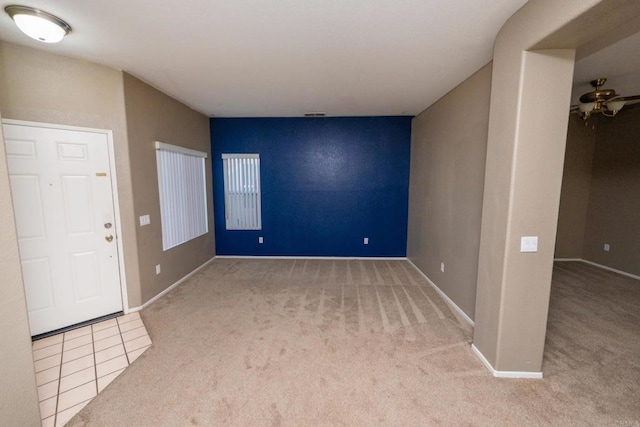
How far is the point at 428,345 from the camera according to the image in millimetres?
2443

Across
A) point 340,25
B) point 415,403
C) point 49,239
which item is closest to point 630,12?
point 340,25

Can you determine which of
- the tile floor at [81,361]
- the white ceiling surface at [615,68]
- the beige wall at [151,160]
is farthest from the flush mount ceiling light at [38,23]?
the white ceiling surface at [615,68]

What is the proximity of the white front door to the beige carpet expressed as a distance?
26.6 inches

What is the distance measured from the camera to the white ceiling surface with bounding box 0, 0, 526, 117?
174 centimetres

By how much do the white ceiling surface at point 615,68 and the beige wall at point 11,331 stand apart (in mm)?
4251

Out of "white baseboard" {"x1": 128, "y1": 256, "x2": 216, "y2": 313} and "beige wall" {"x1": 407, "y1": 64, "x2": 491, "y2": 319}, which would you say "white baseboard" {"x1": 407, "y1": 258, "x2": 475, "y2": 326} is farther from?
"white baseboard" {"x1": 128, "y1": 256, "x2": 216, "y2": 313}

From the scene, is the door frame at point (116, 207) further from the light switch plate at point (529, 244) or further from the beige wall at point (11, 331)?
the light switch plate at point (529, 244)

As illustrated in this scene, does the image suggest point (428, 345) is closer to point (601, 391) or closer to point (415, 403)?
point (415, 403)

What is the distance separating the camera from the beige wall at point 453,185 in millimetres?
2672

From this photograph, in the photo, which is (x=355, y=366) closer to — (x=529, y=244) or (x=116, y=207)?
(x=529, y=244)

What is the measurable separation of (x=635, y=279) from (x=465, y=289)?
11.2ft

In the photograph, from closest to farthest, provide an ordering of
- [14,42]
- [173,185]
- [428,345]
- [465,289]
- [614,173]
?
[14,42] → [428,345] → [465,289] → [173,185] → [614,173]

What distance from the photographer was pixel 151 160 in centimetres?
329

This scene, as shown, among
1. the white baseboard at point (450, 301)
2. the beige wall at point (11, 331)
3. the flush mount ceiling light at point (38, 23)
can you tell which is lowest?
the white baseboard at point (450, 301)
